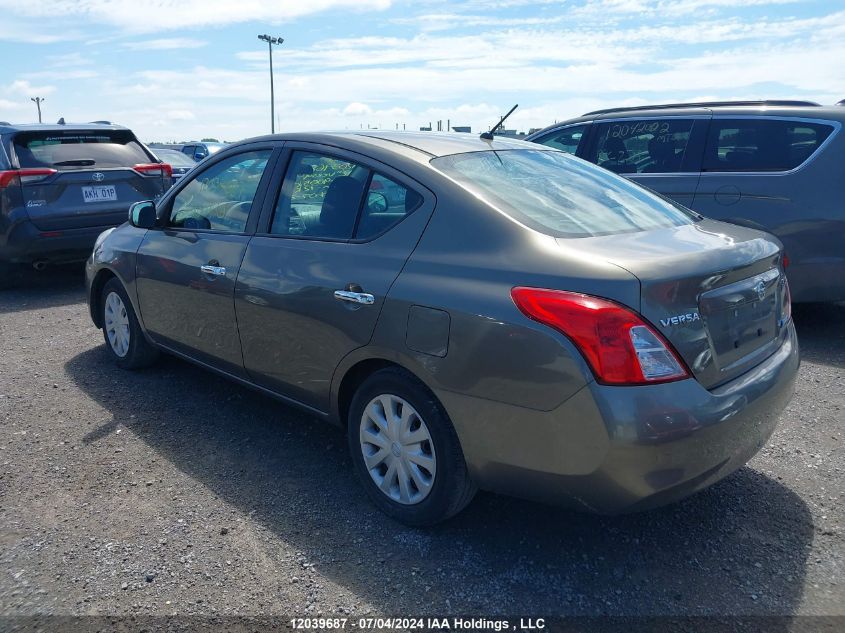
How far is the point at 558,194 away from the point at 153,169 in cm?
614

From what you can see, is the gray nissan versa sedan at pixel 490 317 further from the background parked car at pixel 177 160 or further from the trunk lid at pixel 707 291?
the background parked car at pixel 177 160

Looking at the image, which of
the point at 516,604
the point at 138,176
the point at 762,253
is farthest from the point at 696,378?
the point at 138,176

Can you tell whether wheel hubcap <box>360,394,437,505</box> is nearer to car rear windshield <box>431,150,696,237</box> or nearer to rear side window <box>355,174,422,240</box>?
rear side window <box>355,174,422,240</box>

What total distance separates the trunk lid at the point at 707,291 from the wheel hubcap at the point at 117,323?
338 cm

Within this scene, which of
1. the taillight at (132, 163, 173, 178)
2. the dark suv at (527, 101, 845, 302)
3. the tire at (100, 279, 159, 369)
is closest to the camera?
the tire at (100, 279, 159, 369)

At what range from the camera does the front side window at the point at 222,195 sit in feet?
12.4

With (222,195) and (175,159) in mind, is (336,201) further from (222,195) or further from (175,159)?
(175,159)

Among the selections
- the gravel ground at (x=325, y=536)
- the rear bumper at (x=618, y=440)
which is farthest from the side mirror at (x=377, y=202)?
the gravel ground at (x=325, y=536)

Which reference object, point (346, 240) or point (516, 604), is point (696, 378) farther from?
point (346, 240)

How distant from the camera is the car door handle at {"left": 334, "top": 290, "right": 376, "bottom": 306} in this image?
295 centimetres

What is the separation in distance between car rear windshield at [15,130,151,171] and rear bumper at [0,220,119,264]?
2.13 feet

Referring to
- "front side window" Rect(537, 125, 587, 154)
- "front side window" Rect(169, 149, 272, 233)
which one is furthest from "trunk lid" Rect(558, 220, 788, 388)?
"front side window" Rect(537, 125, 587, 154)

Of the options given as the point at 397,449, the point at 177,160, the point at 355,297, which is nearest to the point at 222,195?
the point at 355,297

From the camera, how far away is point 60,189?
7285 mm
